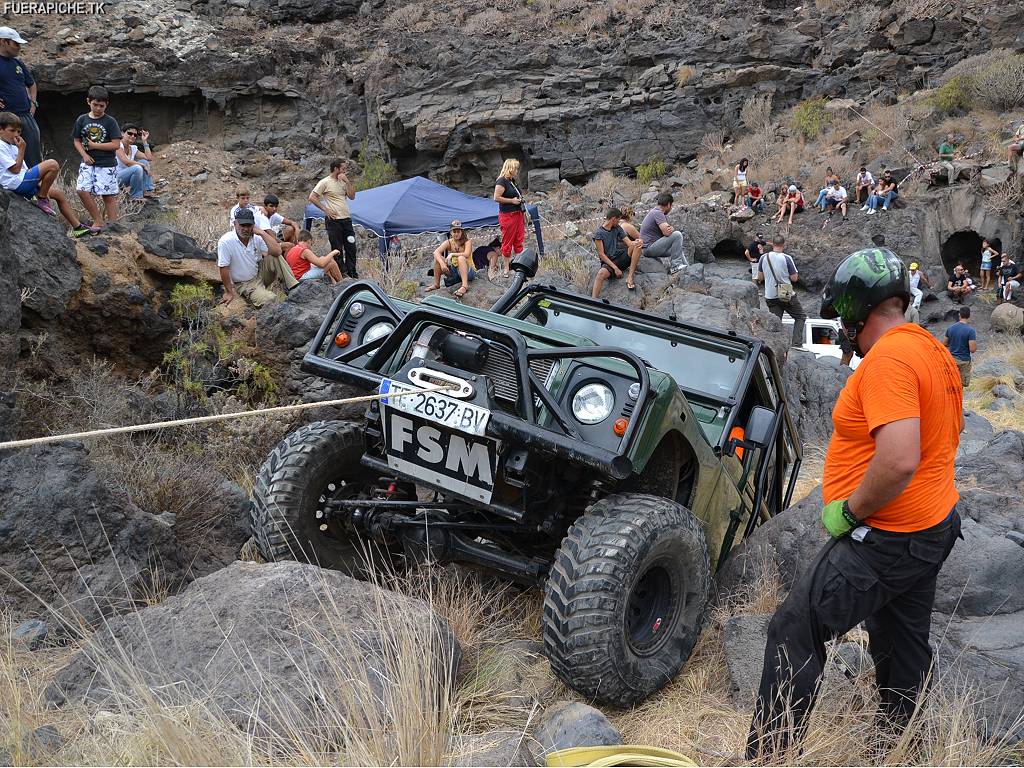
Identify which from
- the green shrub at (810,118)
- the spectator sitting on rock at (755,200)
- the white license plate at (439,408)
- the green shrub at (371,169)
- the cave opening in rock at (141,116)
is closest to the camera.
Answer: the white license plate at (439,408)

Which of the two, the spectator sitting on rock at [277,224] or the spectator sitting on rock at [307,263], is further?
the spectator sitting on rock at [277,224]

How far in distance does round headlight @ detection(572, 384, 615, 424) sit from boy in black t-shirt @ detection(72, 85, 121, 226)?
7071mm

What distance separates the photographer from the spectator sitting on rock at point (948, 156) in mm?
24453

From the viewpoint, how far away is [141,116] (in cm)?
3262

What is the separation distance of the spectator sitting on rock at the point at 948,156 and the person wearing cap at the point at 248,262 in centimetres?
A: 2124

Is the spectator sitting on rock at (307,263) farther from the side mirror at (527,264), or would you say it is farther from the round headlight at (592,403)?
the round headlight at (592,403)

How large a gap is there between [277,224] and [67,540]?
7.70m

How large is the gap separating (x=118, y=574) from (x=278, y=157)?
98.5 ft

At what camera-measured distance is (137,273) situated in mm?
8125

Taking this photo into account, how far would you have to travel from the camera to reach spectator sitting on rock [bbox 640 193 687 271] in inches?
530

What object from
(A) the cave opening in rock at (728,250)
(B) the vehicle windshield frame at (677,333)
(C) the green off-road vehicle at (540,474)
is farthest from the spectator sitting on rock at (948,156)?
(C) the green off-road vehicle at (540,474)

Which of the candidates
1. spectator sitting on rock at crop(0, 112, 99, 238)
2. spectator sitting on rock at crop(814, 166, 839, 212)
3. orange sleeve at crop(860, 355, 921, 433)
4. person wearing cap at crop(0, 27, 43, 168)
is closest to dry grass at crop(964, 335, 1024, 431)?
spectator sitting on rock at crop(814, 166, 839, 212)

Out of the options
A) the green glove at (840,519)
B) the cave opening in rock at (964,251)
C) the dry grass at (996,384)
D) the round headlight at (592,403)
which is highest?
the cave opening in rock at (964,251)

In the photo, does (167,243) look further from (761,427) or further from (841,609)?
(841,609)
